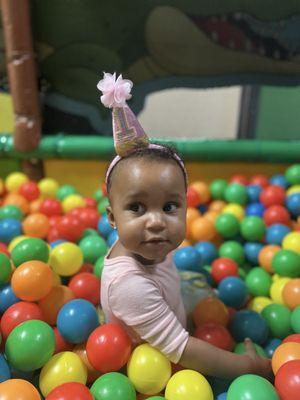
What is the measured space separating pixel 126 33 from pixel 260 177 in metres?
0.77

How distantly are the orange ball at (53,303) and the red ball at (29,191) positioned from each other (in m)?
0.71

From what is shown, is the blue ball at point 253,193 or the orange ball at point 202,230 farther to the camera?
the blue ball at point 253,193

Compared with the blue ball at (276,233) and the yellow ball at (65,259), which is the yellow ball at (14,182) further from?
the blue ball at (276,233)

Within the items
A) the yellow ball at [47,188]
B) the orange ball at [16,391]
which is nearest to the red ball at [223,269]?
the orange ball at [16,391]

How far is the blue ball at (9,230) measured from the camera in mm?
1327

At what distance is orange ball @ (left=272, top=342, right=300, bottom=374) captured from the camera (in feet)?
2.57

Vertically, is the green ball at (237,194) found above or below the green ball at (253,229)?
above

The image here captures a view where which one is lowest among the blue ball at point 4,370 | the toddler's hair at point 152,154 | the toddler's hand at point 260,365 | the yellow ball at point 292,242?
the toddler's hand at point 260,365

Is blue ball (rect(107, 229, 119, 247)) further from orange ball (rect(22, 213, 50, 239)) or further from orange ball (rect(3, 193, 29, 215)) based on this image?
orange ball (rect(3, 193, 29, 215))

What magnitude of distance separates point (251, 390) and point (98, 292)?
467 mm

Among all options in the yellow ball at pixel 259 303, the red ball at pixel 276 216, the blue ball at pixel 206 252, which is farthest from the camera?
the red ball at pixel 276 216

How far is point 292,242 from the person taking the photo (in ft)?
4.15

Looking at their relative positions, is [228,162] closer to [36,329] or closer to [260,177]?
[260,177]

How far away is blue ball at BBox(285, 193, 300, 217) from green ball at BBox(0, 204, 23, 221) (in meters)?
0.95
